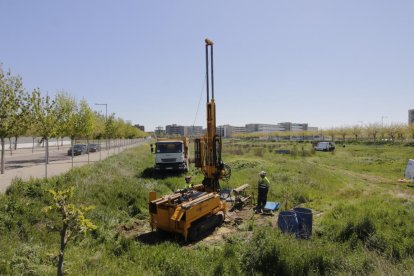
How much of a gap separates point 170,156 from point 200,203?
11.9 meters

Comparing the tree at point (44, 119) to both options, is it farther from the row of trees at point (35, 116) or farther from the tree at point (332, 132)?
the tree at point (332, 132)

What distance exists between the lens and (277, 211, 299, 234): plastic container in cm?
949

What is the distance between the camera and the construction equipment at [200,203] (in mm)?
9633

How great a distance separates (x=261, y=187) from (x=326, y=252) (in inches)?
224

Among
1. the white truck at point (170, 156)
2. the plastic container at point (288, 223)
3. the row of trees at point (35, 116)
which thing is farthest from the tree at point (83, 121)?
the plastic container at point (288, 223)

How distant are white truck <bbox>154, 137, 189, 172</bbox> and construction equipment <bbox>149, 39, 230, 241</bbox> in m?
8.51

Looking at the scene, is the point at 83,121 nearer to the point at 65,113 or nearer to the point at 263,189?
the point at 65,113

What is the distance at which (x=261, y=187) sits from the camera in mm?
13438

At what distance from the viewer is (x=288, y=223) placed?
9.62m

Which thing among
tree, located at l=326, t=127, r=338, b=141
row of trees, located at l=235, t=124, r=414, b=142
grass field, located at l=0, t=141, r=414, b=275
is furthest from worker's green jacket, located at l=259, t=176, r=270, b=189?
tree, located at l=326, t=127, r=338, b=141

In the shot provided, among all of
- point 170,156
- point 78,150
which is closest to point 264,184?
point 170,156

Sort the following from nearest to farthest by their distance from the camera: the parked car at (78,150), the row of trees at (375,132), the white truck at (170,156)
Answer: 1. the white truck at (170,156)
2. the parked car at (78,150)
3. the row of trees at (375,132)

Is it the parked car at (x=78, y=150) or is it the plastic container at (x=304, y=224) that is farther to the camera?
the parked car at (x=78, y=150)

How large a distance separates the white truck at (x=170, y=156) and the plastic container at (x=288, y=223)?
12.7m
